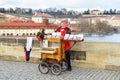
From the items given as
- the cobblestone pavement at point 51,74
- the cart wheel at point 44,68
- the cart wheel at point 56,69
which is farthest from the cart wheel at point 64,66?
the cart wheel at point 44,68

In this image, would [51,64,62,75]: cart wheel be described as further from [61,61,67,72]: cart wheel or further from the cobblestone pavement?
[61,61,67,72]: cart wheel

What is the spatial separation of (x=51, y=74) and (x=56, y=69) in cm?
19

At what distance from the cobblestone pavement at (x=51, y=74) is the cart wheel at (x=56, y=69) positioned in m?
0.09

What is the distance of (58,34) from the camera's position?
7031 mm

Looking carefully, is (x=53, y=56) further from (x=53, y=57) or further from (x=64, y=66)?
(x=64, y=66)

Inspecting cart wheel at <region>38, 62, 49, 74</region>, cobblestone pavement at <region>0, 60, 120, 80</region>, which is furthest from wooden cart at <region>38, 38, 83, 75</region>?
cobblestone pavement at <region>0, 60, 120, 80</region>

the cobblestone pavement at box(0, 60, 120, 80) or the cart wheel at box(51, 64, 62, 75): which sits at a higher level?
the cart wheel at box(51, 64, 62, 75)

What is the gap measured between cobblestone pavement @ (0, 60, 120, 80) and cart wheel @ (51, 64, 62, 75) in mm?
93

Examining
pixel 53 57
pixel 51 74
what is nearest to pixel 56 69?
pixel 51 74

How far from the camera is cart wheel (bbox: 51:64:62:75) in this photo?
22.4 feet

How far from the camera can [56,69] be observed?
22.6ft

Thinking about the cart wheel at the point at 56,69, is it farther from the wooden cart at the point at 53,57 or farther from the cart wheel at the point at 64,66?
the cart wheel at the point at 64,66

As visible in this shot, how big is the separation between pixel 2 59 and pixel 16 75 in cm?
252

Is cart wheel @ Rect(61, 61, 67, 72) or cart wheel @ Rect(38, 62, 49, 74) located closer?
cart wheel @ Rect(38, 62, 49, 74)
